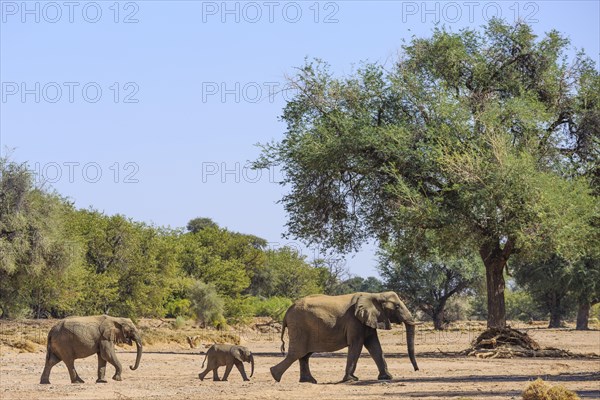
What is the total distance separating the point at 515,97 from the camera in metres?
36.9

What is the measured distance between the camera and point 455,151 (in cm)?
3425

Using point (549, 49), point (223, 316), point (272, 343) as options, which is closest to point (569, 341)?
point (272, 343)

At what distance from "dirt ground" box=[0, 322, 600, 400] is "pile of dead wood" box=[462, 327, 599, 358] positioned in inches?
34.6

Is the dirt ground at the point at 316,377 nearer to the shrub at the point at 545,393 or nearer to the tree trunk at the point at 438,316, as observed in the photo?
the shrub at the point at 545,393

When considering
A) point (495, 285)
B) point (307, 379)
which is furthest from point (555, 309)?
point (307, 379)

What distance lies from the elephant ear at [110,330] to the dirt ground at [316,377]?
3.19 feet

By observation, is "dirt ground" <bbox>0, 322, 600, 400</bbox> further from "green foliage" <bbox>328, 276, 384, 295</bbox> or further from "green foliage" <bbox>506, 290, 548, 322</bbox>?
"green foliage" <bbox>506, 290, 548, 322</bbox>

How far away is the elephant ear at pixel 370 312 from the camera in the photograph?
74.7 ft

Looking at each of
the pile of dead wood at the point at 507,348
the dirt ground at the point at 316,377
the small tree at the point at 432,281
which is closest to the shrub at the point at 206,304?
the small tree at the point at 432,281

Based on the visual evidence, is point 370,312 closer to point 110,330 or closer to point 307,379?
point 307,379

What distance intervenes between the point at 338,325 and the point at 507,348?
520 inches

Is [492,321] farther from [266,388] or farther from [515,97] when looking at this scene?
[266,388]

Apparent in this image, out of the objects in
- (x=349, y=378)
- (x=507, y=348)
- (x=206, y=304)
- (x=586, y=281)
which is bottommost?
(x=349, y=378)

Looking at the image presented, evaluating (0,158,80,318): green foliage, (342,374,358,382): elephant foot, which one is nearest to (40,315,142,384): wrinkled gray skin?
(342,374,358,382): elephant foot
